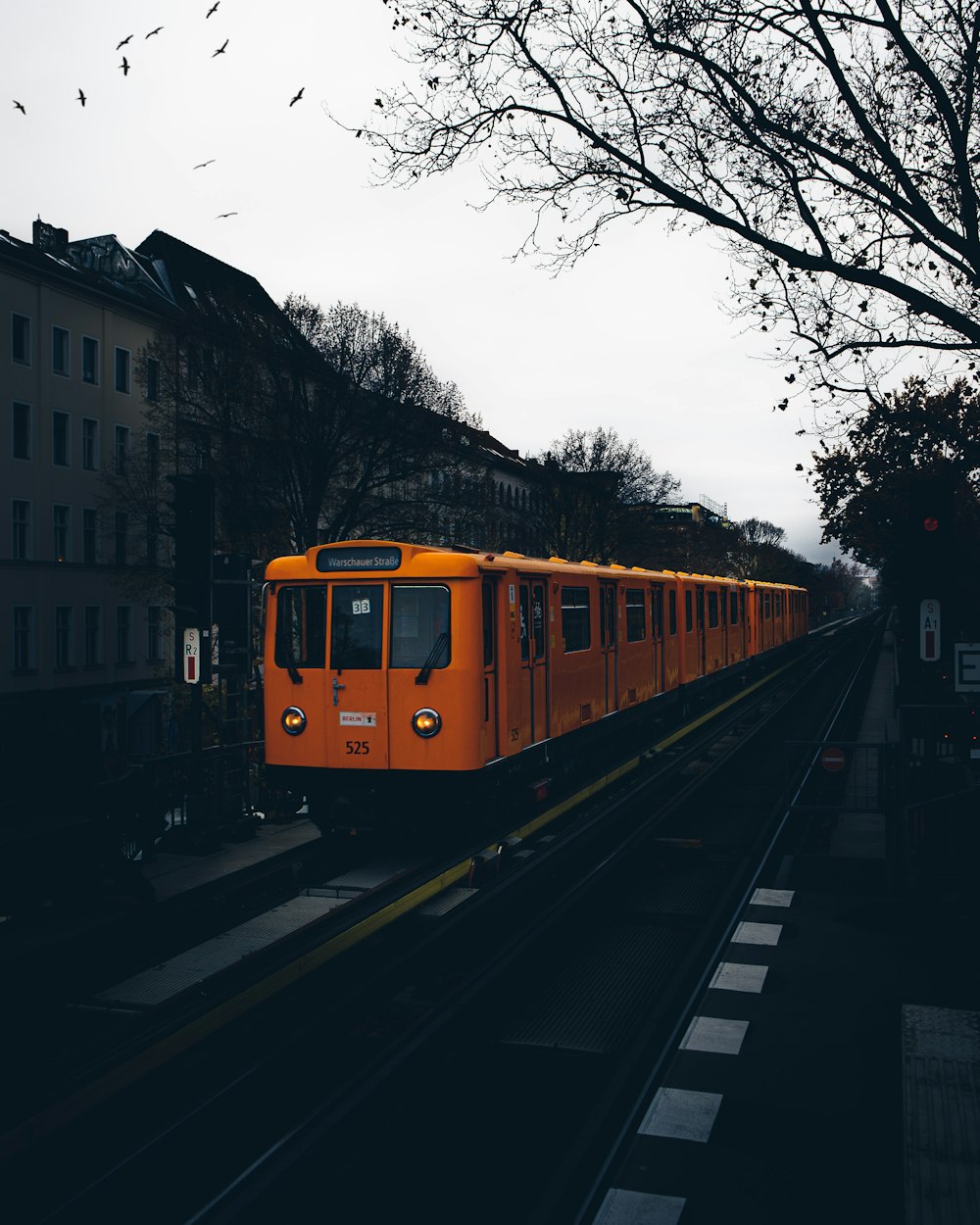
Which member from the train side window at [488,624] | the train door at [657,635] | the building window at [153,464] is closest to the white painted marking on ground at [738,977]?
the train side window at [488,624]

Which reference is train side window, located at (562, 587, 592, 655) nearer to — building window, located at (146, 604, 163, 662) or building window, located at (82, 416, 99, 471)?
building window, located at (82, 416, 99, 471)

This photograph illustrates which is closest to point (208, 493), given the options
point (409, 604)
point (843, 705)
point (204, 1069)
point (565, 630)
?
point (409, 604)

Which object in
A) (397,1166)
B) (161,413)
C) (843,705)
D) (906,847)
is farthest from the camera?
(161,413)

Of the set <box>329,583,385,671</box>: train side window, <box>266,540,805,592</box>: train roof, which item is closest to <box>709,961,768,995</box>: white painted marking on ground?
<box>266,540,805,592</box>: train roof

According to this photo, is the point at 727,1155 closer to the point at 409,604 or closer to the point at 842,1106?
the point at 842,1106

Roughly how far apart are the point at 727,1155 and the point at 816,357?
6991mm

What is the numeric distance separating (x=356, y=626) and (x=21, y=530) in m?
33.5

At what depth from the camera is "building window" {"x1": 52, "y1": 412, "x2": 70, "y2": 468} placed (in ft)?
139

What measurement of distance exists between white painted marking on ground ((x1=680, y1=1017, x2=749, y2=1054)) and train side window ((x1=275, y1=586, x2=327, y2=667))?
5891 mm

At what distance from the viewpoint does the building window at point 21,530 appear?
4059 cm

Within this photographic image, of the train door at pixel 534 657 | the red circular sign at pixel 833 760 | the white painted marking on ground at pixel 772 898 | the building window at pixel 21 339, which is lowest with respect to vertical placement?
the white painted marking on ground at pixel 772 898

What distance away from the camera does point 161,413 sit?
115 ft

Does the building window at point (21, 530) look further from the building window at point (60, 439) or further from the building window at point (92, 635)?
the building window at point (92, 635)

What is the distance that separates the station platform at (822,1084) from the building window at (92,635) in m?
38.6
